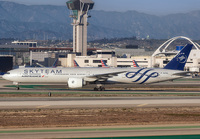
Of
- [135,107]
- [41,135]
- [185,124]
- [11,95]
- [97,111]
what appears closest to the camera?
[41,135]

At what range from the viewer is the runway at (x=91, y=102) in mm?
49438

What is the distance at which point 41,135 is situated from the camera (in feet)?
107

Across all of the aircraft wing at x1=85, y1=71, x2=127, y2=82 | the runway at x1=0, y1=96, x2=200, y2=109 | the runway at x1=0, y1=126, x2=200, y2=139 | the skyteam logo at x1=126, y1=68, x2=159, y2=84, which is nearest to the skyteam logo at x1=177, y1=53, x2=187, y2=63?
the skyteam logo at x1=126, y1=68, x2=159, y2=84

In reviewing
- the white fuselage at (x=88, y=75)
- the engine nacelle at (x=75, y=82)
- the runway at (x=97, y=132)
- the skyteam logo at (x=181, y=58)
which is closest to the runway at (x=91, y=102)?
the engine nacelle at (x=75, y=82)

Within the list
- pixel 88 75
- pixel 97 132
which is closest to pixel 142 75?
pixel 88 75

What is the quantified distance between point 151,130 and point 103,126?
4.58 metres

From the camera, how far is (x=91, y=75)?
71375mm

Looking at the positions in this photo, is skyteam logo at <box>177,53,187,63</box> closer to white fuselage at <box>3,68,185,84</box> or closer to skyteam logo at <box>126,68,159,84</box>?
white fuselage at <box>3,68,185,84</box>

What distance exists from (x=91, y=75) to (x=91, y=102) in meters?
18.6

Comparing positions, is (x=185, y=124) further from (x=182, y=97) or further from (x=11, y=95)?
(x=11, y=95)

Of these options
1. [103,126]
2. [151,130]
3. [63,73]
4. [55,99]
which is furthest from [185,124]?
[63,73]

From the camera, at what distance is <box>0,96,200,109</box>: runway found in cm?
4944

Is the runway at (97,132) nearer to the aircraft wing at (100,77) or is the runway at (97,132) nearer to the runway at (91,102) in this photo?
the runway at (91,102)

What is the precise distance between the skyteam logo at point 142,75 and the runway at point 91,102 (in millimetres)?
13995
